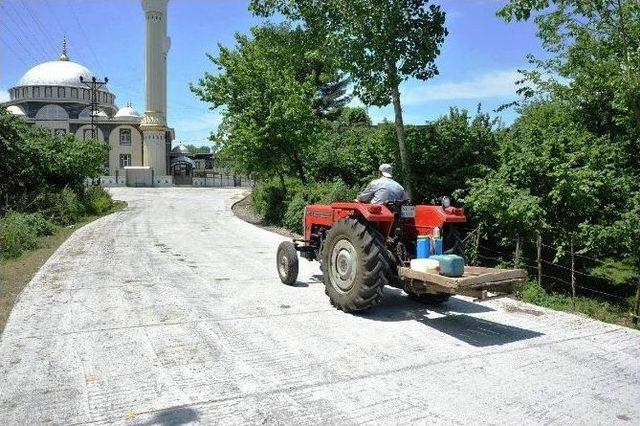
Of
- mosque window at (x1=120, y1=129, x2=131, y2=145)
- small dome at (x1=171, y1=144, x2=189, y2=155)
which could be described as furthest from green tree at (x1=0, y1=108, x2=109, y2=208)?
small dome at (x1=171, y1=144, x2=189, y2=155)

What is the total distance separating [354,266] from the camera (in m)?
6.55

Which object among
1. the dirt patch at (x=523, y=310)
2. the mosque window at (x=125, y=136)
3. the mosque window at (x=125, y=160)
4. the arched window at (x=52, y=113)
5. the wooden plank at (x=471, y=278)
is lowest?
the dirt patch at (x=523, y=310)

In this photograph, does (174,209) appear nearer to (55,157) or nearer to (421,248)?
(55,157)

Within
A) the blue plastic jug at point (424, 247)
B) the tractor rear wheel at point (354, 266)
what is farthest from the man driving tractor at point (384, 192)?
the blue plastic jug at point (424, 247)

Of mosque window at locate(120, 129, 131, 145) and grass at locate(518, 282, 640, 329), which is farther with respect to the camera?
mosque window at locate(120, 129, 131, 145)

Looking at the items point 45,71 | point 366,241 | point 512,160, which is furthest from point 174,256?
point 45,71

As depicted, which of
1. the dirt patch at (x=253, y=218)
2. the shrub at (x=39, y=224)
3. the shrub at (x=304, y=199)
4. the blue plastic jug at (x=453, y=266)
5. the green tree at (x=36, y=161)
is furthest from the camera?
the green tree at (x=36, y=161)

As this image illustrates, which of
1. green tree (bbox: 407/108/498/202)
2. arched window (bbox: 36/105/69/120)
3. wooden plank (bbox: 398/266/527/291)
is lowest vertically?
wooden plank (bbox: 398/266/527/291)

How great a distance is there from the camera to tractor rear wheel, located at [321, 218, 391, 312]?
620 centimetres

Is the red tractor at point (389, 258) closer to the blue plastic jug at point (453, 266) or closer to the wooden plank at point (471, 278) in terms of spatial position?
the wooden plank at point (471, 278)

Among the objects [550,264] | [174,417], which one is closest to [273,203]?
[550,264]

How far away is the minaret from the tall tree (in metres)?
48.9

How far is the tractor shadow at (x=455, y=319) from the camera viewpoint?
19.5ft

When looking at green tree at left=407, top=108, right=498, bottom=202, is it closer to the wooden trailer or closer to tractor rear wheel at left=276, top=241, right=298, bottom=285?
tractor rear wheel at left=276, top=241, right=298, bottom=285
